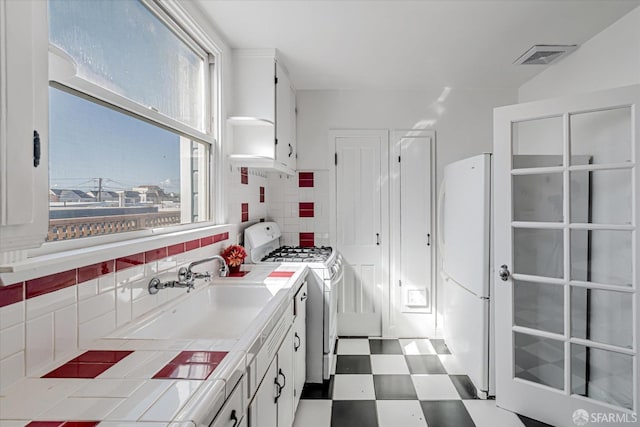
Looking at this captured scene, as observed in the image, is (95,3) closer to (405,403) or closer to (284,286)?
(284,286)

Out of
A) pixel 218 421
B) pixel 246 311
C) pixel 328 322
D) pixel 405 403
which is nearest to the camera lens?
pixel 218 421

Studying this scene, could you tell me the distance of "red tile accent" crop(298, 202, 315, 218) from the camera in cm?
364

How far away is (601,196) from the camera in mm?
2072

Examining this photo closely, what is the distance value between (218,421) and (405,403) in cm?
189

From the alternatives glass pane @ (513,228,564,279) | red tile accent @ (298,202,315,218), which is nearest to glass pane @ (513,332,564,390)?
glass pane @ (513,228,564,279)

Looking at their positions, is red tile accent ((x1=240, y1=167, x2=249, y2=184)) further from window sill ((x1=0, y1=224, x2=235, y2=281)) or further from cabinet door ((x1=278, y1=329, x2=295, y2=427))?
cabinet door ((x1=278, y1=329, x2=295, y2=427))

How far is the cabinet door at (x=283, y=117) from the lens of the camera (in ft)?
9.17

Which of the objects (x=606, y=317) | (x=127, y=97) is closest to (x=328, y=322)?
(x=606, y=317)

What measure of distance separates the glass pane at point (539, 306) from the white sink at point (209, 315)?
158cm

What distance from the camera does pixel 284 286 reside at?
77.3 inches

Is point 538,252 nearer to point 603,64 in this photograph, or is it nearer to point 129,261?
point 603,64

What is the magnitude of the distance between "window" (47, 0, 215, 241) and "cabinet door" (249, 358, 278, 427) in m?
0.83

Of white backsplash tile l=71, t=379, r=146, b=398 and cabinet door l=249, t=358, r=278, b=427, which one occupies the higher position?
white backsplash tile l=71, t=379, r=146, b=398

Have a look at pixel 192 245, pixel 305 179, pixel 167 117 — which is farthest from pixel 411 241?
pixel 167 117
